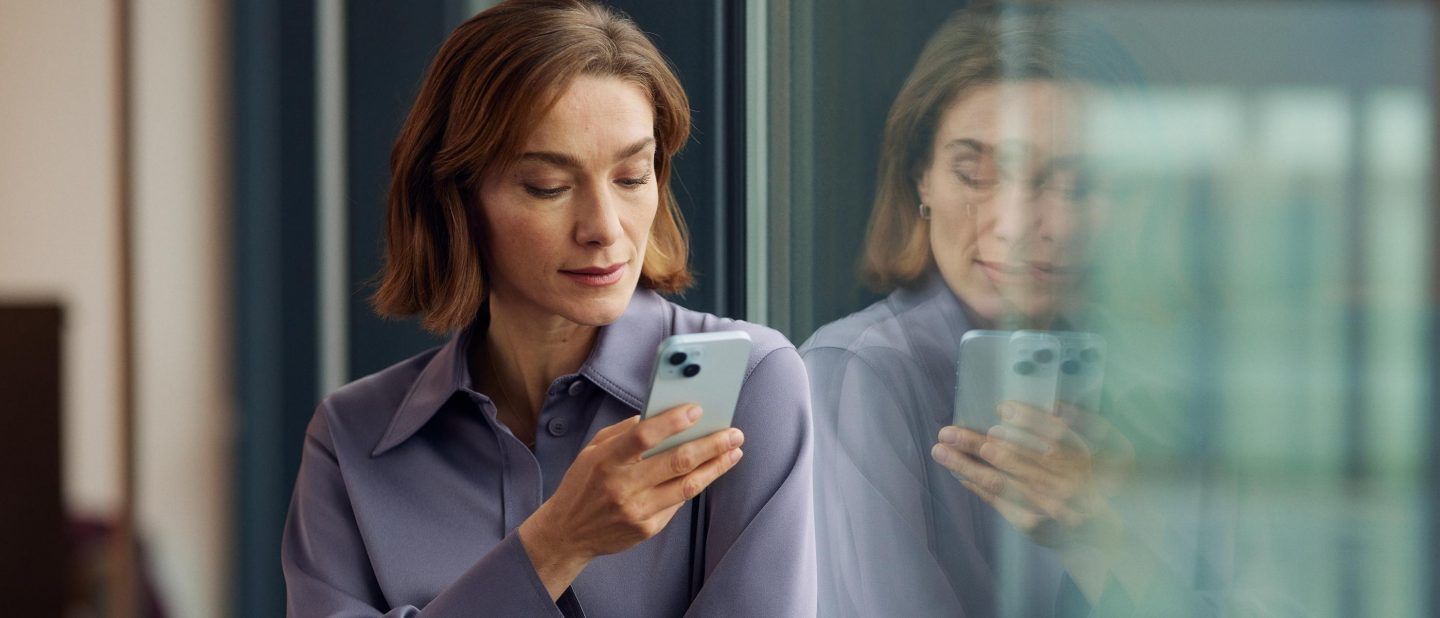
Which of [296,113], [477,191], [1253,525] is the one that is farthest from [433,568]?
[1253,525]

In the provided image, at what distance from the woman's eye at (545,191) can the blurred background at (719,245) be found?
166mm

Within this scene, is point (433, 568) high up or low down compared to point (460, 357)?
down

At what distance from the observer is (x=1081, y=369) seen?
665 mm

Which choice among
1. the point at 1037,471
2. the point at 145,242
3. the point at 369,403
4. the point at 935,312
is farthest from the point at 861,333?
the point at 145,242

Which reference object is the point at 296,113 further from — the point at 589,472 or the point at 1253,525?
the point at 1253,525

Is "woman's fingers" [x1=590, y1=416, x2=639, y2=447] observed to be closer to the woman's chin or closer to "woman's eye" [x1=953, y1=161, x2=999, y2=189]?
the woman's chin

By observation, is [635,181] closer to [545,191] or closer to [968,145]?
[545,191]

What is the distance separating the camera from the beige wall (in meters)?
1.27

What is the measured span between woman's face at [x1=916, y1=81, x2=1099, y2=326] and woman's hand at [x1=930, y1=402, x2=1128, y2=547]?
60mm

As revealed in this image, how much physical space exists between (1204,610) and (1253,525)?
0.17 ft

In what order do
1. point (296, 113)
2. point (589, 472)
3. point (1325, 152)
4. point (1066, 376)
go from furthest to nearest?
point (296, 113)
point (589, 472)
point (1066, 376)
point (1325, 152)

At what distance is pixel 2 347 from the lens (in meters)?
1.29

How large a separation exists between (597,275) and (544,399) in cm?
14

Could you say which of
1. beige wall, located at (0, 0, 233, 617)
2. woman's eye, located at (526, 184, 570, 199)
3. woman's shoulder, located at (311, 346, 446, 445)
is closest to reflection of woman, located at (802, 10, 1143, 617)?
woman's eye, located at (526, 184, 570, 199)
